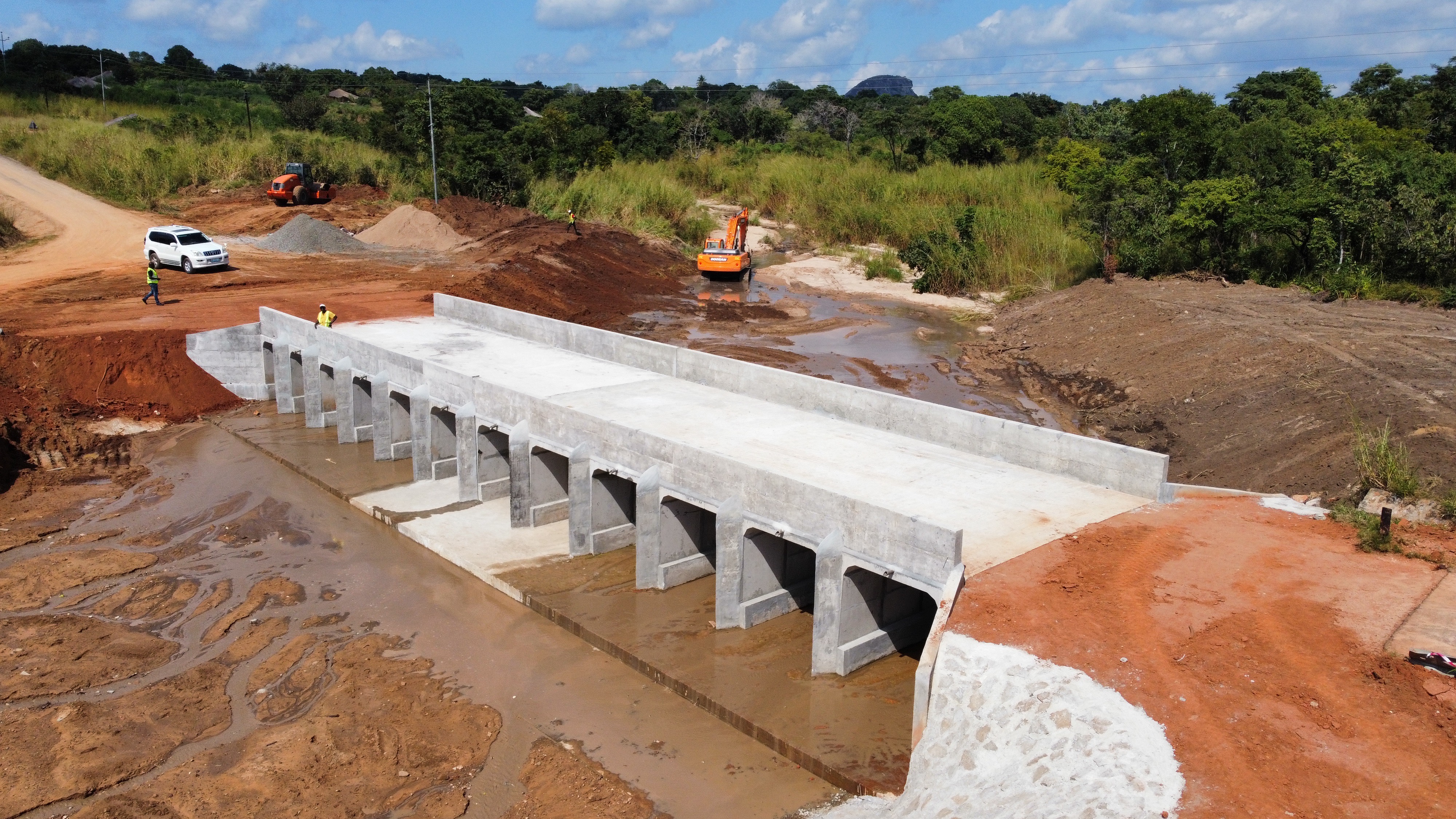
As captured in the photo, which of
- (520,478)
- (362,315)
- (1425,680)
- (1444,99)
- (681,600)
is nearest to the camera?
(1425,680)

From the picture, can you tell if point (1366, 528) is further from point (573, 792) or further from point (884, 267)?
point (884, 267)

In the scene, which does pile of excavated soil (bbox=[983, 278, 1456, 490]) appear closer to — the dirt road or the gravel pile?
the gravel pile

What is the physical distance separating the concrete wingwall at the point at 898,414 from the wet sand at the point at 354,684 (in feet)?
19.1

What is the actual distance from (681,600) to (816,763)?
4.35 meters

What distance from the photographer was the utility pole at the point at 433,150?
43.4m

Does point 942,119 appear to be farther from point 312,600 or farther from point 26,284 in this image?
point 312,600

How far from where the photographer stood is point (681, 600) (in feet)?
49.8

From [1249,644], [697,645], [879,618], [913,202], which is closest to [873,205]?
[913,202]

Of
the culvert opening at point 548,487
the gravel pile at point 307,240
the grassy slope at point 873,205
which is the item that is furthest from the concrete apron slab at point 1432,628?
the gravel pile at point 307,240

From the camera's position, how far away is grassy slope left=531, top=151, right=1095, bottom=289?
3856cm

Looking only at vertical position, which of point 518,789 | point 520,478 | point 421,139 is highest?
point 421,139

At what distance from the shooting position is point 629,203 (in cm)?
4800

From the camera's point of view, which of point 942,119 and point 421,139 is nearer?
point 421,139

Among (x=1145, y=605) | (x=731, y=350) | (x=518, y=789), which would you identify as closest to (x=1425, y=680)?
(x=1145, y=605)
